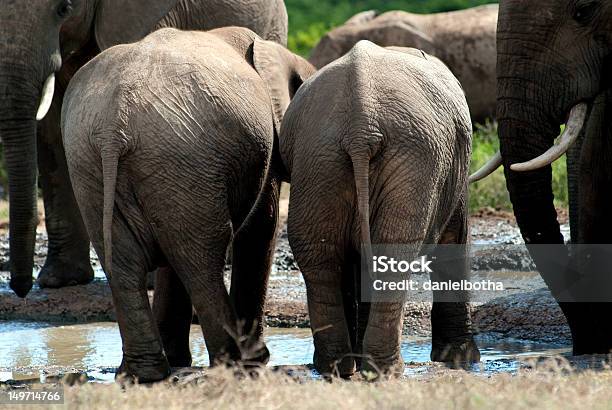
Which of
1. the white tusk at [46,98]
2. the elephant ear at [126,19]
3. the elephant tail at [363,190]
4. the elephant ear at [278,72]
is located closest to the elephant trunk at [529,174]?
the elephant ear at [278,72]

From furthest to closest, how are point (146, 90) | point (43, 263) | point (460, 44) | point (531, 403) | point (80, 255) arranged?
point (460, 44) < point (43, 263) < point (80, 255) < point (146, 90) < point (531, 403)

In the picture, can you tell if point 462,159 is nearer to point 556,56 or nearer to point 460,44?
point 556,56

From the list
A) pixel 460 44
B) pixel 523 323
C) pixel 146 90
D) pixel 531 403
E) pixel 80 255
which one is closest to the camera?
pixel 531 403

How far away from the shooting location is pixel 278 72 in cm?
601

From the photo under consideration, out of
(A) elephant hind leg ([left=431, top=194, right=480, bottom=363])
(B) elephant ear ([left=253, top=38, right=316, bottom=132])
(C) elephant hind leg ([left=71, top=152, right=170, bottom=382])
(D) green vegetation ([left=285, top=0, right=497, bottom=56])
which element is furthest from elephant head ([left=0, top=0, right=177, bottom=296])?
(D) green vegetation ([left=285, top=0, right=497, bottom=56])

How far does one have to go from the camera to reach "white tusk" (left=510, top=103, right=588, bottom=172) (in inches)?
227

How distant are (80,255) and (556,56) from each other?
11.9 ft

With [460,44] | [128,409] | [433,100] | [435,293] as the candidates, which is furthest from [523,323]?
[460,44]

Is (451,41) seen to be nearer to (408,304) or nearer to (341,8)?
(408,304)

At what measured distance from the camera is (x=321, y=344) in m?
5.38

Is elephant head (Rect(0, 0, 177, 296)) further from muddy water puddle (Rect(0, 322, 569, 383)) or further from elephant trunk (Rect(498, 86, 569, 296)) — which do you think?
elephant trunk (Rect(498, 86, 569, 296))

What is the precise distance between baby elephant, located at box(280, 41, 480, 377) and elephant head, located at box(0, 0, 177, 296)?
1952 millimetres

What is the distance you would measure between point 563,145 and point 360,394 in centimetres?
183

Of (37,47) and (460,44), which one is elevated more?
(460,44)
